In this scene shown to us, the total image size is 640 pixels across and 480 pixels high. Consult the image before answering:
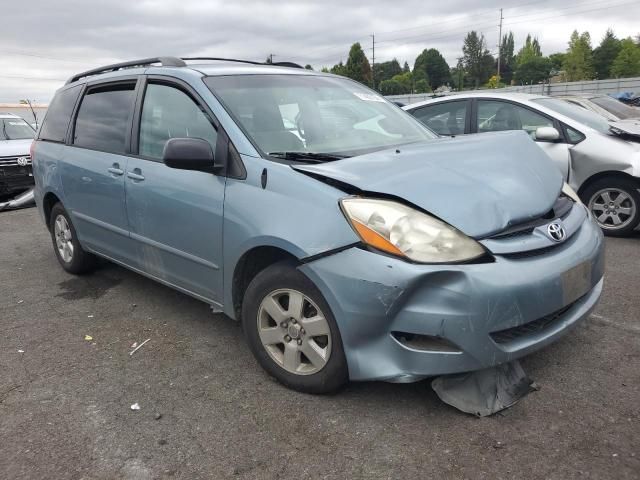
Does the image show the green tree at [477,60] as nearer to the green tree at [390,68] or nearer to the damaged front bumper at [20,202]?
the green tree at [390,68]

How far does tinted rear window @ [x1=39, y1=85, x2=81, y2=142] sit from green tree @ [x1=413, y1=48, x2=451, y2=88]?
382ft

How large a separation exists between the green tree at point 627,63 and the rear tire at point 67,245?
82949 mm

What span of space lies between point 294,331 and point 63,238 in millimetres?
3236

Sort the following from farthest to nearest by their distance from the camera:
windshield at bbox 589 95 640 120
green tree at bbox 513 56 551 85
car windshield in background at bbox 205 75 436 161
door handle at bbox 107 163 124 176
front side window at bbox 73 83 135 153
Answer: green tree at bbox 513 56 551 85, windshield at bbox 589 95 640 120, front side window at bbox 73 83 135 153, door handle at bbox 107 163 124 176, car windshield in background at bbox 205 75 436 161

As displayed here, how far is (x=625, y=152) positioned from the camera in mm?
5723

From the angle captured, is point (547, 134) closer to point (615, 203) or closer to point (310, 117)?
point (615, 203)

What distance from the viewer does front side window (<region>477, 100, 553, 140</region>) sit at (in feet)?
20.6

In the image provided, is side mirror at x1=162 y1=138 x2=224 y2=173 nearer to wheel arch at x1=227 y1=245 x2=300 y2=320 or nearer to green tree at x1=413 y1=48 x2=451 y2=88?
wheel arch at x1=227 y1=245 x2=300 y2=320

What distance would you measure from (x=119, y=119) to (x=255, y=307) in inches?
81.8

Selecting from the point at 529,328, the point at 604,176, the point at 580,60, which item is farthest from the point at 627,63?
the point at 529,328

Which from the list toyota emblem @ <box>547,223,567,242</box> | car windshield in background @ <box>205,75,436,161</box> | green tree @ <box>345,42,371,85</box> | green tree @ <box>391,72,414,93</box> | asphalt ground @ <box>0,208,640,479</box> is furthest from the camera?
green tree @ <box>391,72,414,93</box>

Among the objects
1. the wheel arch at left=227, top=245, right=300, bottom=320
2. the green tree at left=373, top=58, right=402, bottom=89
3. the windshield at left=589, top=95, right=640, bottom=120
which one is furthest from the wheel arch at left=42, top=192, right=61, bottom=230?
the green tree at left=373, top=58, right=402, bottom=89

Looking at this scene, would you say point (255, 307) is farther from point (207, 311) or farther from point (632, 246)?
point (632, 246)

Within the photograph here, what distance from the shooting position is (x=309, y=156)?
Result: 117 inches
